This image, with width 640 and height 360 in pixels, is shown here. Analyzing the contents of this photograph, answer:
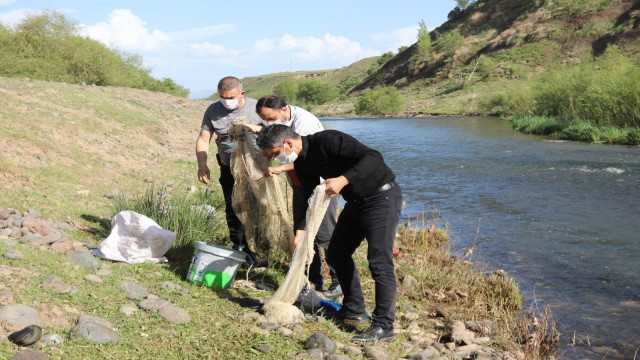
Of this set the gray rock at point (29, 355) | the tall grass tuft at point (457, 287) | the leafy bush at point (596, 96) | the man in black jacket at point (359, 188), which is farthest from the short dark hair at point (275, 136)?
the leafy bush at point (596, 96)

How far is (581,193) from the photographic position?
579 inches

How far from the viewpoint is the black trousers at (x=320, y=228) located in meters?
5.72

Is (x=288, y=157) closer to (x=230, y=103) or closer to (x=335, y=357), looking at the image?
(x=335, y=357)

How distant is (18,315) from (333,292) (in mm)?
2874

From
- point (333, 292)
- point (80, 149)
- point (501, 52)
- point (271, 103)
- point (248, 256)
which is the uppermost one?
point (501, 52)

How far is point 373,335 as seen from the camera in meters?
4.82

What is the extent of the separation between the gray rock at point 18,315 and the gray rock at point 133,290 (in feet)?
2.97

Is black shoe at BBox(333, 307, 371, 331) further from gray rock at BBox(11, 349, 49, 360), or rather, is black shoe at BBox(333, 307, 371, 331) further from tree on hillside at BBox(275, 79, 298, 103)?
tree on hillside at BBox(275, 79, 298, 103)

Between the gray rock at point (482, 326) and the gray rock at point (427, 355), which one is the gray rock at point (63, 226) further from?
the gray rock at point (482, 326)

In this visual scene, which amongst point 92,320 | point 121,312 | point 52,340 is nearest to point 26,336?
point 52,340

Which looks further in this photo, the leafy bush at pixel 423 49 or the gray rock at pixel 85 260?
the leafy bush at pixel 423 49

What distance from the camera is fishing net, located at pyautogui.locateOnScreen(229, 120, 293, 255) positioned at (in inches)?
240

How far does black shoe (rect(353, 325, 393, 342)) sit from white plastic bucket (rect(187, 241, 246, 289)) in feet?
4.68

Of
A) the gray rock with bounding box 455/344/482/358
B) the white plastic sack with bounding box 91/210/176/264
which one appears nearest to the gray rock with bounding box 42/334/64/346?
the white plastic sack with bounding box 91/210/176/264
